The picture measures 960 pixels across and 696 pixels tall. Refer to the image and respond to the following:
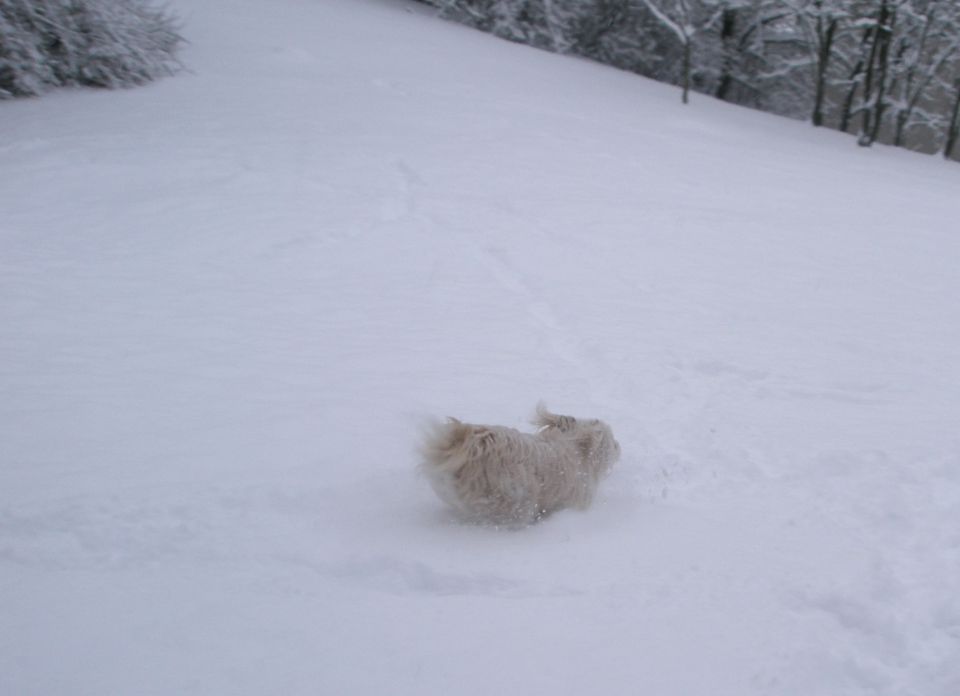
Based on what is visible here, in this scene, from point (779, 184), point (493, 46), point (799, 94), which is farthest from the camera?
point (799, 94)

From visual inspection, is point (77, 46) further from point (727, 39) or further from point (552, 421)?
point (727, 39)

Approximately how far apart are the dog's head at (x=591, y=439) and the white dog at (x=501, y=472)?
0.31ft

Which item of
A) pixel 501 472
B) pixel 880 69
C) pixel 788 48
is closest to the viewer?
pixel 501 472

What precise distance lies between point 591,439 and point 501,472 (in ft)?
2.15

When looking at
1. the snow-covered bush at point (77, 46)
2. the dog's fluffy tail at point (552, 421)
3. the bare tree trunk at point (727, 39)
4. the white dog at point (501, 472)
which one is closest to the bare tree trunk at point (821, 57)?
the bare tree trunk at point (727, 39)

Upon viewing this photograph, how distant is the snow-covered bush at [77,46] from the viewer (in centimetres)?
1104

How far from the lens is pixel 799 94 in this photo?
25953mm

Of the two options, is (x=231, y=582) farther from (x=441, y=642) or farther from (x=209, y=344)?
(x=209, y=344)

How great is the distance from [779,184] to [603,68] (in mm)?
10287

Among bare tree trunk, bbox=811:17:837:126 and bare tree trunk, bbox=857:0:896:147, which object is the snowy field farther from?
bare tree trunk, bbox=811:17:837:126

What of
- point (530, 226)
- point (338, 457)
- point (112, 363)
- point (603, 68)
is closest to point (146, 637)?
point (338, 457)

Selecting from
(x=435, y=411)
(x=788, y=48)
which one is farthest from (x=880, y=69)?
(x=435, y=411)

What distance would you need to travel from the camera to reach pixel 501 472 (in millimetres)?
3453

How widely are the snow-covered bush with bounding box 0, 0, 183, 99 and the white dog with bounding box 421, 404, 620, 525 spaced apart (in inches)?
420
